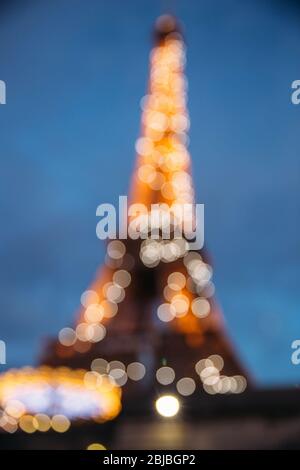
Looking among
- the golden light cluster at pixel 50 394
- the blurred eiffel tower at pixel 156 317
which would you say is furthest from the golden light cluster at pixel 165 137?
the golden light cluster at pixel 50 394

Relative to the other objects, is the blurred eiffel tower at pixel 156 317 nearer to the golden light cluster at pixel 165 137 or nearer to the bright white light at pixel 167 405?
the golden light cluster at pixel 165 137

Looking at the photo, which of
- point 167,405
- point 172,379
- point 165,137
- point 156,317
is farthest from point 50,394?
point 167,405

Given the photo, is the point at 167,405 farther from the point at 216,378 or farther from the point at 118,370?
the point at 216,378

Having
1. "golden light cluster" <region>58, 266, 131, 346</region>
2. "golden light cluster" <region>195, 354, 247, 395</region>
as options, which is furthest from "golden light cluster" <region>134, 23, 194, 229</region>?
"golden light cluster" <region>195, 354, 247, 395</region>

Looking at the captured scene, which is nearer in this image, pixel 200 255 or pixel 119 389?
pixel 119 389
